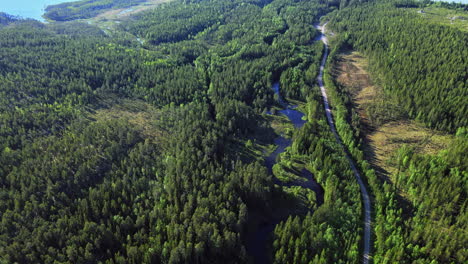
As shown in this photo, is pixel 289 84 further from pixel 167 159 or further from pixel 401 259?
pixel 401 259

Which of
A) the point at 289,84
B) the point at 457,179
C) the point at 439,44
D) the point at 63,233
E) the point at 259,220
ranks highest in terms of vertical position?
the point at 439,44

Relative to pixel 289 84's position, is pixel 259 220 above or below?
below

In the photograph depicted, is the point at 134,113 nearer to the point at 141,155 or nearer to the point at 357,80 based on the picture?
the point at 141,155

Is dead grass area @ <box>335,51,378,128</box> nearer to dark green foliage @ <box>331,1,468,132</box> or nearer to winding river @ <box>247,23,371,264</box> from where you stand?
dark green foliage @ <box>331,1,468,132</box>

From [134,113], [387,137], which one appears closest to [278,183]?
[387,137]

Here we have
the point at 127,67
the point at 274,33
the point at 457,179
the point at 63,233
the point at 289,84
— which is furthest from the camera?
the point at 274,33

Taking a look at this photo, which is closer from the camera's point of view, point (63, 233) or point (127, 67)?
point (63, 233)

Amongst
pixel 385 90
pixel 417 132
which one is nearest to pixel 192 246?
pixel 417 132
